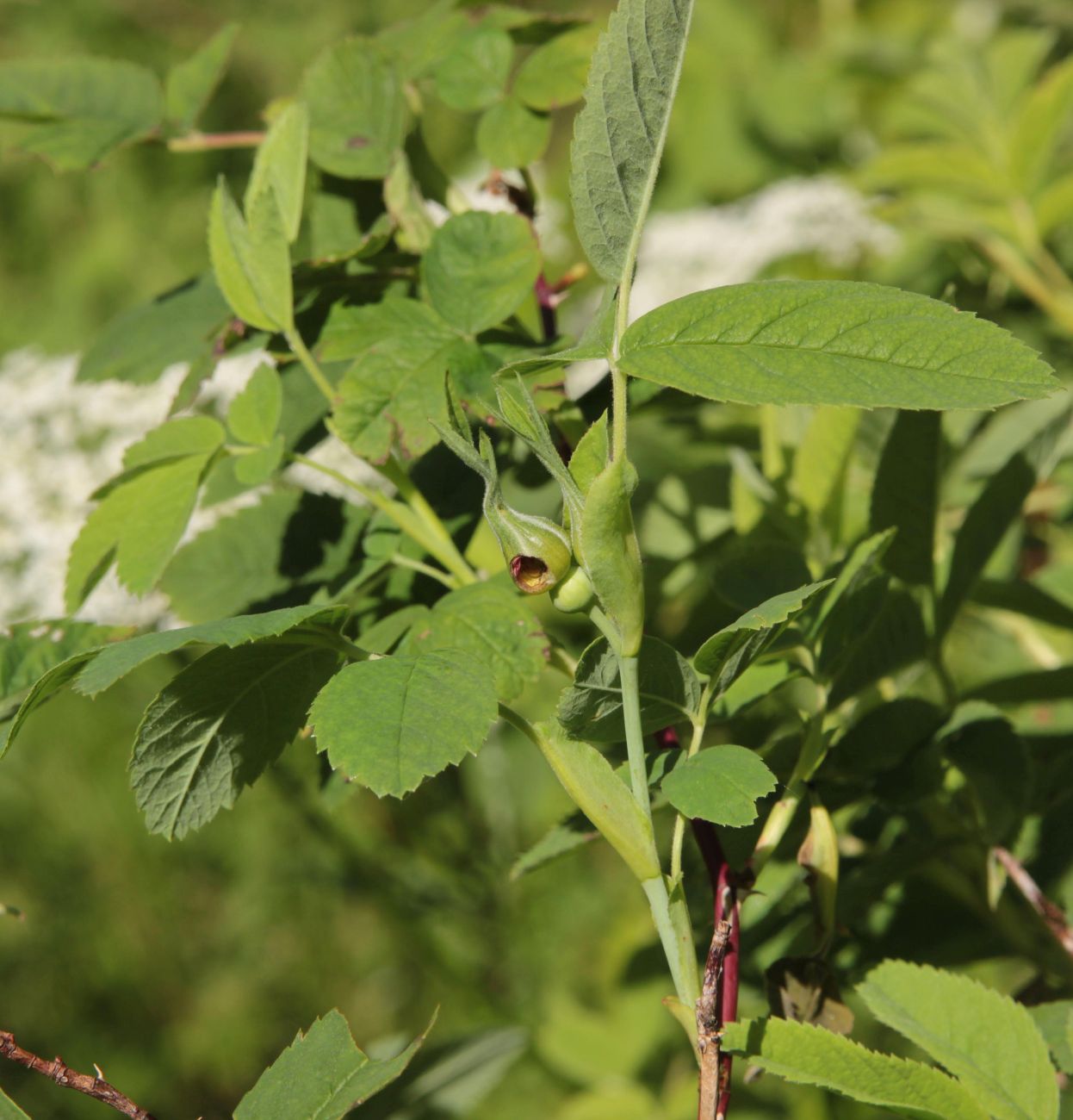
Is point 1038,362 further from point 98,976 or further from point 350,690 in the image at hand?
point 98,976

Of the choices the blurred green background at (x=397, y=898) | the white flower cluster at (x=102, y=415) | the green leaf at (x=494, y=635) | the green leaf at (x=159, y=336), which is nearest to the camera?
the green leaf at (x=494, y=635)

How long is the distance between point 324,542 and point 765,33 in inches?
68.1

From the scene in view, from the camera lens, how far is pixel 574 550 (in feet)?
1.43

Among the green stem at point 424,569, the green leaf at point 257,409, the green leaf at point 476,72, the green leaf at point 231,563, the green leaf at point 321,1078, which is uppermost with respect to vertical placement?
the green leaf at point 476,72

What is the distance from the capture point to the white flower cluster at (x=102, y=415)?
43.9 inches

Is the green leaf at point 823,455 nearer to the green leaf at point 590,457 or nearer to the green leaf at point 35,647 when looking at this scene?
the green leaf at point 590,457

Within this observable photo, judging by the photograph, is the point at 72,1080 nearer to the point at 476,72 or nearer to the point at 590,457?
the point at 590,457

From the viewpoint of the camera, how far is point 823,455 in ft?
2.39

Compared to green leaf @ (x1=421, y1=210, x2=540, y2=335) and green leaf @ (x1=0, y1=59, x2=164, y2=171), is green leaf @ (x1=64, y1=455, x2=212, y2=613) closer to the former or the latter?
green leaf @ (x1=421, y1=210, x2=540, y2=335)

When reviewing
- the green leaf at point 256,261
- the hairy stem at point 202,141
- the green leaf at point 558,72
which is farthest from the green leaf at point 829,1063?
the hairy stem at point 202,141

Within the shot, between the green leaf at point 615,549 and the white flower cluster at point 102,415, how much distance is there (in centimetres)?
59

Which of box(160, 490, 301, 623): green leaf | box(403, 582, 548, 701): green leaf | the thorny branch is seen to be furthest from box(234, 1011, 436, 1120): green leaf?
box(160, 490, 301, 623): green leaf

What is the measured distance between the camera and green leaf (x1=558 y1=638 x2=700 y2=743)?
1.48ft

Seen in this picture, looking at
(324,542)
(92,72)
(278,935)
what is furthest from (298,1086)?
(278,935)
